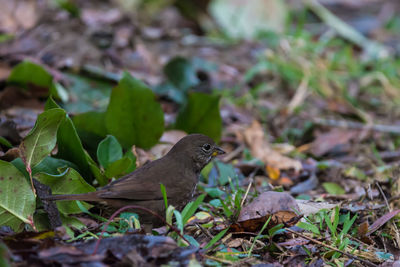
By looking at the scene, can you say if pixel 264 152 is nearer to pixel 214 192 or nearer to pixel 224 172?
pixel 224 172

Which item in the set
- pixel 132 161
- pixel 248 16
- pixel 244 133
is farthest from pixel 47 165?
pixel 248 16

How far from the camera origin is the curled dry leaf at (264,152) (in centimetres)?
521

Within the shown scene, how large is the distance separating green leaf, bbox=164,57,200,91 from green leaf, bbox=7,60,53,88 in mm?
1545

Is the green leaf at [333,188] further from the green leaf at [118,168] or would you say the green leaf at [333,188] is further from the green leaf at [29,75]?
the green leaf at [29,75]

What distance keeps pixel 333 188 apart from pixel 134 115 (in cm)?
176

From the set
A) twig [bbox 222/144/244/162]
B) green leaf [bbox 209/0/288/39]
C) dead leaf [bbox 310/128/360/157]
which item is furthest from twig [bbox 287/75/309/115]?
green leaf [bbox 209/0/288/39]

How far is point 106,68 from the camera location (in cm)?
657

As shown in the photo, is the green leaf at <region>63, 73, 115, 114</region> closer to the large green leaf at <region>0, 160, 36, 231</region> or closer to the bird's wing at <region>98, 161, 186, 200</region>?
the bird's wing at <region>98, 161, 186, 200</region>

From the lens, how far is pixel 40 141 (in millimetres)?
3562

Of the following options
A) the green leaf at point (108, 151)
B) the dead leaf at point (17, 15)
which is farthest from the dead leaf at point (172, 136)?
the dead leaf at point (17, 15)

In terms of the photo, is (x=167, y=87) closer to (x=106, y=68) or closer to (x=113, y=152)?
(x=106, y=68)

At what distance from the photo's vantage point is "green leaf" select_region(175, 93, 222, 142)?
193 inches

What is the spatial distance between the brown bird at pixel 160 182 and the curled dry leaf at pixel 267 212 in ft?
1.55

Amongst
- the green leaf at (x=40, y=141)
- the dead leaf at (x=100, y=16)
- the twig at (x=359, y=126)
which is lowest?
the twig at (x=359, y=126)
